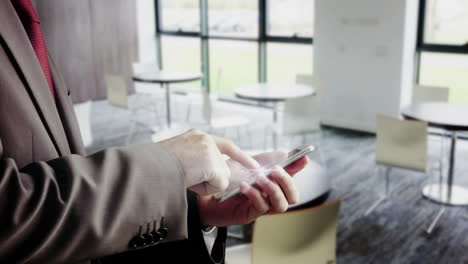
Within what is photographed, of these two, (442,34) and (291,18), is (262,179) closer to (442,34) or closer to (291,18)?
(442,34)

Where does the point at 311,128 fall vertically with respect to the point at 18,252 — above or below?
below

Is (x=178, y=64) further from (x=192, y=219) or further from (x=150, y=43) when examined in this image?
(x=192, y=219)

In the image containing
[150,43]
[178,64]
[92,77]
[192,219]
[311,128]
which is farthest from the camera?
[178,64]

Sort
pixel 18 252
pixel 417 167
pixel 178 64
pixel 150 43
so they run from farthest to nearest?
1. pixel 178 64
2. pixel 150 43
3. pixel 417 167
4. pixel 18 252

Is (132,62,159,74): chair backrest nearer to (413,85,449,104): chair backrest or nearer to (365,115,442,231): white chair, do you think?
(413,85,449,104): chair backrest

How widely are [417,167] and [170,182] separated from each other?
3593mm

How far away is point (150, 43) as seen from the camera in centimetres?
970

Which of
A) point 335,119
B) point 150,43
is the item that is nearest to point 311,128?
point 335,119

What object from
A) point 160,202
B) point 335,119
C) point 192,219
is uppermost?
point 160,202

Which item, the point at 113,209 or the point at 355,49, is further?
the point at 355,49

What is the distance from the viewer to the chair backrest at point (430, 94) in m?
4.93

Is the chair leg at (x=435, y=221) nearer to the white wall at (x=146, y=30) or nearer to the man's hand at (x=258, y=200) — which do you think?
the man's hand at (x=258, y=200)

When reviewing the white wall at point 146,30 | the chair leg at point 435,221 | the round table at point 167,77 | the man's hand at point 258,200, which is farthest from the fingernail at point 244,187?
the white wall at point 146,30

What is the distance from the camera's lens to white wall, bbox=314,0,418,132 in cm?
599
